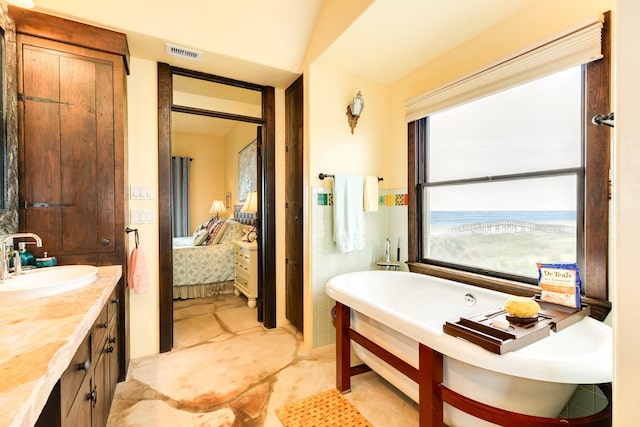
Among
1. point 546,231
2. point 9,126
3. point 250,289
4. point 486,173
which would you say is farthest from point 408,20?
point 250,289

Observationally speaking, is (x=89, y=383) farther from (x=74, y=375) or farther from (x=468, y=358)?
(x=468, y=358)

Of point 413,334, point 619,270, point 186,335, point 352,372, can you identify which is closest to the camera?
point 619,270

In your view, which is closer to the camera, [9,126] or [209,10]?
[9,126]

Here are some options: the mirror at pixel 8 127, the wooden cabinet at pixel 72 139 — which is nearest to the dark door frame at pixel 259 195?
the wooden cabinet at pixel 72 139

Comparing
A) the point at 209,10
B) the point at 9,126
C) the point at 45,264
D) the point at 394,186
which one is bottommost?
the point at 45,264

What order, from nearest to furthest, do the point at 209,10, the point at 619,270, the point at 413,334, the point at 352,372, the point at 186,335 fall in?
the point at 619,270
the point at 413,334
the point at 352,372
the point at 209,10
the point at 186,335

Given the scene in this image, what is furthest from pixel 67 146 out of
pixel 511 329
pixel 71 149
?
pixel 511 329

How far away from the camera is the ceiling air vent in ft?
7.28

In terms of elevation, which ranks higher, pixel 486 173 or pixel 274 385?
pixel 486 173

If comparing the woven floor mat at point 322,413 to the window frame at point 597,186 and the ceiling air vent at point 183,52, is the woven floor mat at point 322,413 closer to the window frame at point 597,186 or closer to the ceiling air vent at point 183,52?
the window frame at point 597,186

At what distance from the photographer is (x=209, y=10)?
217 centimetres

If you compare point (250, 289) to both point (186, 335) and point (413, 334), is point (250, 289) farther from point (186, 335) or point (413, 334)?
point (413, 334)

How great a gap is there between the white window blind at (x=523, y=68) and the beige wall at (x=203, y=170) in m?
5.24

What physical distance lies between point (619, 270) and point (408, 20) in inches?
79.1
